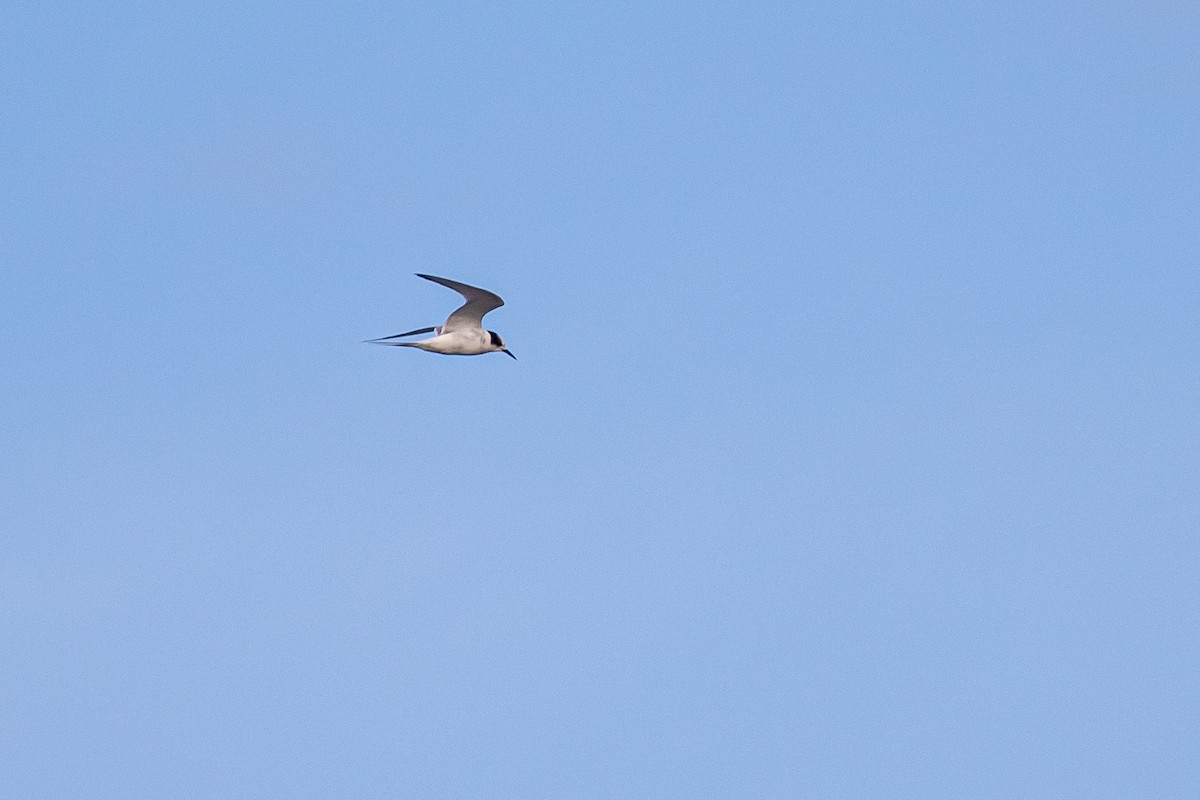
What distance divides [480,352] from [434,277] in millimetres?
11090

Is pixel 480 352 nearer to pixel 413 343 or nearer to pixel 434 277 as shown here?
pixel 413 343

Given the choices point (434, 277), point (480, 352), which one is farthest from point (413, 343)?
point (434, 277)

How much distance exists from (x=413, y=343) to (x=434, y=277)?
878cm

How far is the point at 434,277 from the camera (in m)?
59.1

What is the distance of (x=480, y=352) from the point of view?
70062 millimetres

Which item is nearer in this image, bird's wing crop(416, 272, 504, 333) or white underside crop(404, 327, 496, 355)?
bird's wing crop(416, 272, 504, 333)

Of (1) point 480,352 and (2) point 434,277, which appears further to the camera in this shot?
(1) point 480,352

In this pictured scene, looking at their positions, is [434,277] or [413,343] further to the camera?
[413,343]

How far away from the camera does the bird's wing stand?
64562 mm

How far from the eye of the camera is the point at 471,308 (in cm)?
6744

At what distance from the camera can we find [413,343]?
67688 millimetres

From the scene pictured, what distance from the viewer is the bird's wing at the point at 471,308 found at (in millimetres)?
64562

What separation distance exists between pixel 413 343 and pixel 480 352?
3034mm

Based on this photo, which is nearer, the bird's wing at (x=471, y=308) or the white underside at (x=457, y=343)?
the bird's wing at (x=471, y=308)
